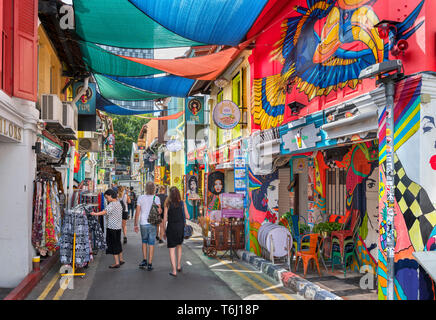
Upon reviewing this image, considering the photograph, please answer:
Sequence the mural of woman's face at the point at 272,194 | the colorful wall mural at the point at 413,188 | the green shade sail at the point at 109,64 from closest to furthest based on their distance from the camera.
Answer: the colorful wall mural at the point at 413,188
the green shade sail at the point at 109,64
the mural of woman's face at the point at 272,194

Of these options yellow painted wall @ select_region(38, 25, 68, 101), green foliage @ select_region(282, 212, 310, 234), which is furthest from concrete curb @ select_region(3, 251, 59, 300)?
green foliage @ select_region(282, 212, 310, 234)

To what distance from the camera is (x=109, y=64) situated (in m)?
10.8

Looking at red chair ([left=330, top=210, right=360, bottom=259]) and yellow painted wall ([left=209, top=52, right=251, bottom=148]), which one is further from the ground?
Result: yellow painted wall ([left=209, top=52, right=251, bottom=148])

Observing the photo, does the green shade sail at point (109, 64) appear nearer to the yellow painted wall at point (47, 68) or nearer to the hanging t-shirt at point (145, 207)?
the yellow painted wall at point (47, 68)

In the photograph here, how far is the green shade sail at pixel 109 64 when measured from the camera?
33.2ft

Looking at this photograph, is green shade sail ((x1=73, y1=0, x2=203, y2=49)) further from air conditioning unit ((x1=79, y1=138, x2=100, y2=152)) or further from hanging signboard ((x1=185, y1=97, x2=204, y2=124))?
air conditioning unit ((x1=79, y1=138, x2=100, y2=152))

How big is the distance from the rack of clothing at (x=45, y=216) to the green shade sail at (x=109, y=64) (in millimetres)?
3579

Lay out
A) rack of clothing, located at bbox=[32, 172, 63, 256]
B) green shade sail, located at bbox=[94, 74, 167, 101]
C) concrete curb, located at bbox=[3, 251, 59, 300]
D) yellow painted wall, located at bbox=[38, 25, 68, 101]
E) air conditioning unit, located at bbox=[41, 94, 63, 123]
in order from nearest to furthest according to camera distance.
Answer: concrete curb, located at bbox=[3, 251, 59, 300]
rack of clothing, located at bbox=[32, 172, 63, 256]
air conditioning unit, located at bbox=[41, 94, 63, 123]
yellow painted wall, located at bbox=[38, 25, 68, 101]
green shade sail, located at bbox=[94, 74, 167, 101]

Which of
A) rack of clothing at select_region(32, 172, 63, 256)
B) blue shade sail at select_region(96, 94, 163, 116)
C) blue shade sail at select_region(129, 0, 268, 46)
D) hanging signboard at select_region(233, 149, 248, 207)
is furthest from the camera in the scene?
blue shade sail at select_region(96, 94, 163, 116)

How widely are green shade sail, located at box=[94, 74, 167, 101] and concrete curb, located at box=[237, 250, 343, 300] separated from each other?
7.18 metres

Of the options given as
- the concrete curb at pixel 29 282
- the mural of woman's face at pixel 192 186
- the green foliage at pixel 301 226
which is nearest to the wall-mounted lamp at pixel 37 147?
the concrete curb at pixel 29 282

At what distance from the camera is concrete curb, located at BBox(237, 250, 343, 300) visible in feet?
21.0
